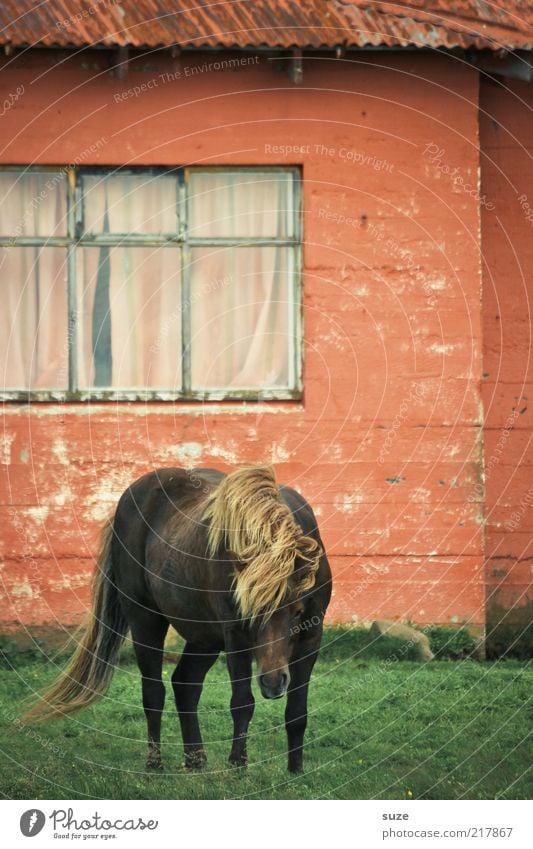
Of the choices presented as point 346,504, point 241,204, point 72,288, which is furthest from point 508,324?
point 72,288

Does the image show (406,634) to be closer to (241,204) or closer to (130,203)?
(241,204)

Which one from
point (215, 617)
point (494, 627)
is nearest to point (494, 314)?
point (494, 627)

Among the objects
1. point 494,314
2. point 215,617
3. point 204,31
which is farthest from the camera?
point 494,314

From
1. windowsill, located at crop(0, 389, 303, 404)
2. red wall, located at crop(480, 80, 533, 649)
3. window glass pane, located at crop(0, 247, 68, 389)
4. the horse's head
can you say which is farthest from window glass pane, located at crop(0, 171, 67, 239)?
the horse's head

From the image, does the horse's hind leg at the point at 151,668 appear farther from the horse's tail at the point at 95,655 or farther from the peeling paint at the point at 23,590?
the peeling paint at the point at 23,590

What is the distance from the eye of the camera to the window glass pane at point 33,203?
1100 cm

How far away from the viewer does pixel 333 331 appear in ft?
36.1

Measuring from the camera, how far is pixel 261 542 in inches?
251

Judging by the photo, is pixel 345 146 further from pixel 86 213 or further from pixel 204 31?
pixel 86 213

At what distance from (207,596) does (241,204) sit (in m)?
4.88

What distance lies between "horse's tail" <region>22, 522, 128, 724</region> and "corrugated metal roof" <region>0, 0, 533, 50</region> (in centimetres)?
438

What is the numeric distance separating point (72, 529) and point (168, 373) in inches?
59.2

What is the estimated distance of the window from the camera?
11.0 m

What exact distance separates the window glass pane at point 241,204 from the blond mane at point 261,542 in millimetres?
4736
